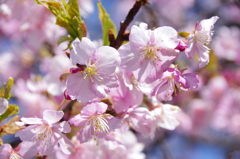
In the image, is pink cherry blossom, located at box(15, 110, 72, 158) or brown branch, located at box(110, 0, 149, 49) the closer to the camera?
pink cherry blossom, located at box(15, 110, 72, 158)

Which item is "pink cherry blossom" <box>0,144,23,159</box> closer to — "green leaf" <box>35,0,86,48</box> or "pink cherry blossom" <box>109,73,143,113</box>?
"pink cherry blossom" <box>109,73,143,113</box>

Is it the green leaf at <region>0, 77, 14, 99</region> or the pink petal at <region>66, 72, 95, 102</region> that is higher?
the green leaf at <region>0, 77, 14, 99</region>

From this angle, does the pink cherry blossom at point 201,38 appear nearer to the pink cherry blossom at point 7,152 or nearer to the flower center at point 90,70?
the flower center at point 90,70

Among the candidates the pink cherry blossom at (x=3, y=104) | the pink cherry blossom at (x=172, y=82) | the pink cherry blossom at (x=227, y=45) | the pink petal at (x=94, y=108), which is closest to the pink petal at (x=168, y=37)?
the pink cherry blossom at (x=172, y=82)

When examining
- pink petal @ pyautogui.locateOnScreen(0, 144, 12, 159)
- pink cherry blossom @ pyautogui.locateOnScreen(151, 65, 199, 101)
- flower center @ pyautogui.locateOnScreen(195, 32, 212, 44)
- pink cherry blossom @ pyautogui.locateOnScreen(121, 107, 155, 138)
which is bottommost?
pink cherry blossom @ pyautogui.locateOnScreen(121, 107, 155, 138)

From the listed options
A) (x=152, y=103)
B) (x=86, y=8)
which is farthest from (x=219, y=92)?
(x=152, y=103)

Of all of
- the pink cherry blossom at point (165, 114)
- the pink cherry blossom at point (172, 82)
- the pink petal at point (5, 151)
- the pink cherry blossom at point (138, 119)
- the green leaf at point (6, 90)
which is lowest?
the pink cherry blossom at point (165, 114)

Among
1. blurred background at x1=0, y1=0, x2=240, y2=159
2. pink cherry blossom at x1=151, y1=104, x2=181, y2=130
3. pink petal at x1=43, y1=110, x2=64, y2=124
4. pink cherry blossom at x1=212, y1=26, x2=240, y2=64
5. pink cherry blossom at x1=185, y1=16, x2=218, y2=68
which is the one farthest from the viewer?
pink cherry blossom at x1=212, y1=26, x2=240, y2=64

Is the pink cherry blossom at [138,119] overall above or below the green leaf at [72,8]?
below

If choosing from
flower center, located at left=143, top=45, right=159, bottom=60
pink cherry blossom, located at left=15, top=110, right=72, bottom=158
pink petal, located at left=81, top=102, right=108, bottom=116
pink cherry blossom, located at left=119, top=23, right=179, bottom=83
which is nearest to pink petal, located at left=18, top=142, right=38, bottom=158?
pink cherry blossom, located at left=15, top=110, right=72, bottom=158
